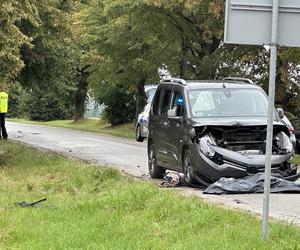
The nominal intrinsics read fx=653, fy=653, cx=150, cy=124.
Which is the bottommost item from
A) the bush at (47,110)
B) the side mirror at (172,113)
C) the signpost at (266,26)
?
the bush at (47,110)

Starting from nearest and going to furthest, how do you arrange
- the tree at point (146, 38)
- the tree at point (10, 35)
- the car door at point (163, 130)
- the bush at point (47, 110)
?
the car door at point (163, 130), the tree at point (10, 35), the tree at point (146, 38), the bush at point (47, 110)

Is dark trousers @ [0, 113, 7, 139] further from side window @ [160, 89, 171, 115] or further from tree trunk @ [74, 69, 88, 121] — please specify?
tree trunk @ [74, 69, 88, 121]

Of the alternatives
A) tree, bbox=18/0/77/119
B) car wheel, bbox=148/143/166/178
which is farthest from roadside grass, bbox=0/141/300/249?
tree, bbox=18/0/77/119

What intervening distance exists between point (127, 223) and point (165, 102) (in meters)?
5.77

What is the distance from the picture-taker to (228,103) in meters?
12.5

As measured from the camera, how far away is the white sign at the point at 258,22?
21.9 ft

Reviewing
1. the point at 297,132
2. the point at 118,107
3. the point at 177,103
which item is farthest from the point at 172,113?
the point at 118,107

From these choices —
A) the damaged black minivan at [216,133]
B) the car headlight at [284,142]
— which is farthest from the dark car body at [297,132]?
the car headlight at [284,142]

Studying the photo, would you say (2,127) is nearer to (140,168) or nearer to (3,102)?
(3,102)

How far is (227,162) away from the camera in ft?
36.8

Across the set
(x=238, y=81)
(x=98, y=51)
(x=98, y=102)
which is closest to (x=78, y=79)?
(x=98, y=102)

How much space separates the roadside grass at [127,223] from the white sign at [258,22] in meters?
2.06

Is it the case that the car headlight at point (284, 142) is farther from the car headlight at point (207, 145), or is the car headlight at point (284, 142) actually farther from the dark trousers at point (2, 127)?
the dark trousers at point (2, 127)

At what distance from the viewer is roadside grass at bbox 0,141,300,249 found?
7031 millimetres
